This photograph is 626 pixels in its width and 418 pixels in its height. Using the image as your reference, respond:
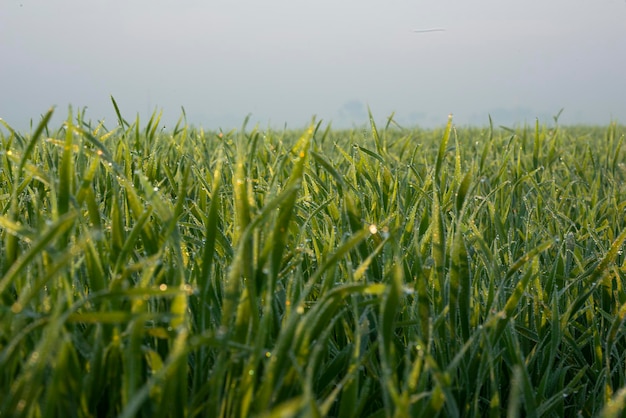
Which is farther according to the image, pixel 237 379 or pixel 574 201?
pixel 574 201

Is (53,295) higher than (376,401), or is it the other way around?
(53,295)

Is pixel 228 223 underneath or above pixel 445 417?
above

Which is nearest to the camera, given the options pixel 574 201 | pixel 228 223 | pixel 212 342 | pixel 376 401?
pixel 212 342

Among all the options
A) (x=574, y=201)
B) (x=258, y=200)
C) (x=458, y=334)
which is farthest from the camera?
(x=574, y=201)

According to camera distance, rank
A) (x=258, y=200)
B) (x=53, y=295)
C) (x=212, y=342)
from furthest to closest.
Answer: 1. (x=258, y=200)
2. (x=53, y=295)
3. (x=212, y=342)

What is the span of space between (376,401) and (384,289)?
27 centimetres

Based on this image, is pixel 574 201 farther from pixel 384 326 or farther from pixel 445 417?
pixel 384 326

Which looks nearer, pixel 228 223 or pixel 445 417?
pixel 445 417

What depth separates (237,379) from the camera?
2.23ft

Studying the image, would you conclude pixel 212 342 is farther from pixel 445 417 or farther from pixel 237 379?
pixel 445 417

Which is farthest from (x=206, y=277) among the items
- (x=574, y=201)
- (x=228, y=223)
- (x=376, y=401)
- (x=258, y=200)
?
(x=574, y=201)

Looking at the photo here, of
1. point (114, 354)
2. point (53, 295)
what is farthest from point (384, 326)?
point (53, 295)

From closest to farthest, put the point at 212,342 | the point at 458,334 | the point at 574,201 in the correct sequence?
the point at 212,342, the point at 458,334, the point at 574,201

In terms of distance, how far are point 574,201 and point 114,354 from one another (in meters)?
1.90
